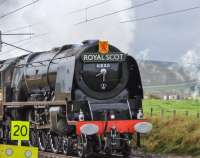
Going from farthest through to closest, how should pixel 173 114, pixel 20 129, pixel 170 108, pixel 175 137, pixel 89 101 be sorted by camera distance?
1. pixel 170 108
2. pixel 173 114
3. pixel 175 137
4. pixel 89 101
5. pixel 20 129

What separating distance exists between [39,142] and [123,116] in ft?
13.6

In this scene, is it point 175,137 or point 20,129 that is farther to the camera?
point 175,137

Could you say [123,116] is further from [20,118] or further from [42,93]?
[20,118]

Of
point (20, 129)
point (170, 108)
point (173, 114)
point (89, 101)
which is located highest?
point (89, 101)

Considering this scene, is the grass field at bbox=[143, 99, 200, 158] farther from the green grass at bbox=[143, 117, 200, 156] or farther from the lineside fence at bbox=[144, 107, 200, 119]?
the lineside fence at bbox=[144, 107, 200, 119]

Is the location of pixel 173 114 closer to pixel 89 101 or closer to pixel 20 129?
pixel 89 101

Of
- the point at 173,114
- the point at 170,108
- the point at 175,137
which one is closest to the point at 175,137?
the point at 175,137

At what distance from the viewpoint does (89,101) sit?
61.7 feet

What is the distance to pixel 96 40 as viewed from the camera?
63.9ft

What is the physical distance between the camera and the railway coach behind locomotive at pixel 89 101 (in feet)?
60.3

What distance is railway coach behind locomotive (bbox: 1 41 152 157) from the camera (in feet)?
60.3

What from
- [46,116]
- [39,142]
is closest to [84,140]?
[46,116]

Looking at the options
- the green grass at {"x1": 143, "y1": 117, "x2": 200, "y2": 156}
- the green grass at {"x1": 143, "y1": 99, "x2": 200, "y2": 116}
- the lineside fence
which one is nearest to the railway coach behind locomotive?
the green grass at {"x1": 143, "y1": 117, "x2": 200, "y2": 156}

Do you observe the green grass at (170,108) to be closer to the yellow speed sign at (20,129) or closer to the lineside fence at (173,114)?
the lineside fence at (173,114)
